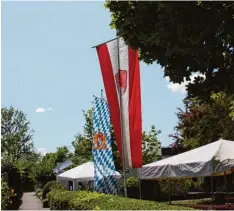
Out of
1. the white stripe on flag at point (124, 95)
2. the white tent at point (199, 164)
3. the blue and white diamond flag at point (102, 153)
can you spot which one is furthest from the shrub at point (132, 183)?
the white stripe on flag at point (124, 95)

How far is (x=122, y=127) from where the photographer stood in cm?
1100

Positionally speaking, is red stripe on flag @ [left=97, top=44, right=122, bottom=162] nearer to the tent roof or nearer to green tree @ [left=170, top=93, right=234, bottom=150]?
the tent roof

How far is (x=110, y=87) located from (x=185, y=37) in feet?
20.1

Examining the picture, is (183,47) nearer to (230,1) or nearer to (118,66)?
(230,1)

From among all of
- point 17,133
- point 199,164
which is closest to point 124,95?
point 199,164

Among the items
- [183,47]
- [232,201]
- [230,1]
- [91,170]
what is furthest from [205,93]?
[91,170]

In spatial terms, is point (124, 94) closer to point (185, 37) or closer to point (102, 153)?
point (102, 153)

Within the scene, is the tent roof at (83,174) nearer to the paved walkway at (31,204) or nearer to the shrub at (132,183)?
the paved walkway at (31,204)

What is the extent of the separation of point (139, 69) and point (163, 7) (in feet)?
21.6

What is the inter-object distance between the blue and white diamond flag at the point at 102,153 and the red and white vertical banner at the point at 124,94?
193 centimetres

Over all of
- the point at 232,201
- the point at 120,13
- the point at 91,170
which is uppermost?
the point at 120,13

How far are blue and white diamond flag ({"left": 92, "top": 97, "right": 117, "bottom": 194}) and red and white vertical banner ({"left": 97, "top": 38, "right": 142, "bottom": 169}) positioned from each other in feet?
6.34

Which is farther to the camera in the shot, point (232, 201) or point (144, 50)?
point (232, 201)

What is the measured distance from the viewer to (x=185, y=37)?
511 centimetres
